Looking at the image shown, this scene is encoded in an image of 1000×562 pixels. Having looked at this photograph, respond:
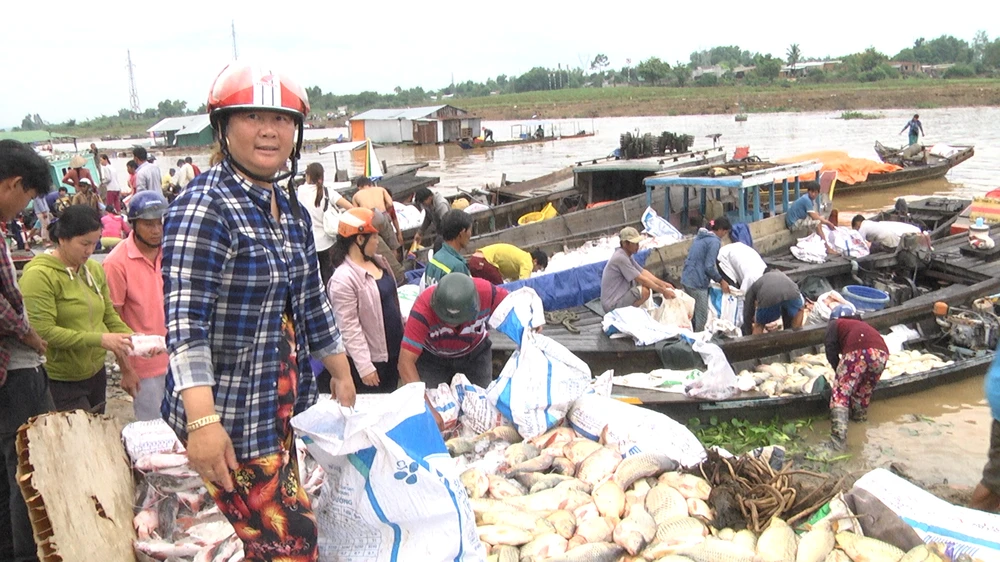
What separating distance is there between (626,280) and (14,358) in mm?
4784

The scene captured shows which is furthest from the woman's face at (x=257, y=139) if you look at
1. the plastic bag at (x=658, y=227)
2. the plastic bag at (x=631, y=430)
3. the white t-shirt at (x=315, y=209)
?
the plastic bag at (x=658, y=227)

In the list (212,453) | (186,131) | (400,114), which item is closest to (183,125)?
(186,131)

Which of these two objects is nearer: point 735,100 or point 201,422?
point 201,422

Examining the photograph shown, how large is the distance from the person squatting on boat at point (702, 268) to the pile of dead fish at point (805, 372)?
2.97 feet

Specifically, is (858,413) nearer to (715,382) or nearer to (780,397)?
(780,397)

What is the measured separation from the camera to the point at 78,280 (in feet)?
10.2

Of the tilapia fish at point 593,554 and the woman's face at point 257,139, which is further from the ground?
the woman's face at point 257,139

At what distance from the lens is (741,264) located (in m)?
6.97

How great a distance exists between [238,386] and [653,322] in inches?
183

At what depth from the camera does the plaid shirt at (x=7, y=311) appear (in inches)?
94.1

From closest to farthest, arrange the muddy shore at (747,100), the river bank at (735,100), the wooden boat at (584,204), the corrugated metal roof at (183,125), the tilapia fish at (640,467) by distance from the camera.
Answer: the tilapia fish at (640,467), the wooden boat at (584,204), the corrugated metal roof at (183,125), the muddy shore at (747,100), the river bank at (735,100)

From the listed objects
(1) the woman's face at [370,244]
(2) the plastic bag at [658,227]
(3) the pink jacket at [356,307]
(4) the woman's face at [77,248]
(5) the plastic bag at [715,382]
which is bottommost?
(5) the plastic bag at [715,382]

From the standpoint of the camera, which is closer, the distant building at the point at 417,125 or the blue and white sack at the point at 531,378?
the blue and white sack at the point at 531,378

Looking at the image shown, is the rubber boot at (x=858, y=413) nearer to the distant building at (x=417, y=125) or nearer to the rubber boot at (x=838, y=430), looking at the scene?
the rubber boot at (x=838, y=430)
